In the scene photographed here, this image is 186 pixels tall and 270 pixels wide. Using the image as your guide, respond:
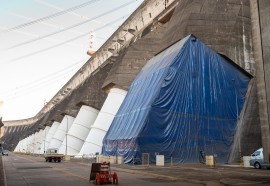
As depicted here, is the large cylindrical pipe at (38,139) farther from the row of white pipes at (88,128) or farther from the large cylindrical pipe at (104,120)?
the large cylindrical pipe at (104,120)

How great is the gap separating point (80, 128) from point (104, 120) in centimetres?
1296

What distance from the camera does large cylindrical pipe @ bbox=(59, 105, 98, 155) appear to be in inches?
2376

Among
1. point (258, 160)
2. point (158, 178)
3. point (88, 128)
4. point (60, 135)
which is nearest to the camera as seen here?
point (158, 178)

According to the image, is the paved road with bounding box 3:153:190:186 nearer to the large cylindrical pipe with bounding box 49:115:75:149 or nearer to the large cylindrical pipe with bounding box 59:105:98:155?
the large cylindrical pipe with bounding box 59:105:98:155

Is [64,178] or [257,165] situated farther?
[257,165]

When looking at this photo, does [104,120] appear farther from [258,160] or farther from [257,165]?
[258,160]

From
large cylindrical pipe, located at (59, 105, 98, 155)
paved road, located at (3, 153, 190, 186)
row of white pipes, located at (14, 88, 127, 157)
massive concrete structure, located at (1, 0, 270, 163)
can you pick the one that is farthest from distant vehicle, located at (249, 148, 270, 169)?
large cylindrical pipe, located at (59, 105, 98, 155)

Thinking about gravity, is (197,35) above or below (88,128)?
above

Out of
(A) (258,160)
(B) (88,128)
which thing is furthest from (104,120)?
(A) (258,160)

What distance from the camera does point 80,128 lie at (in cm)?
6138

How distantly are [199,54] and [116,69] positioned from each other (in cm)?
1394

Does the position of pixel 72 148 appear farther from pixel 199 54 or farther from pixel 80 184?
pixel 80 184

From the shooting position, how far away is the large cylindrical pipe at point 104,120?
47.8 m

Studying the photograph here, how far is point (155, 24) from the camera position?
51.9m
